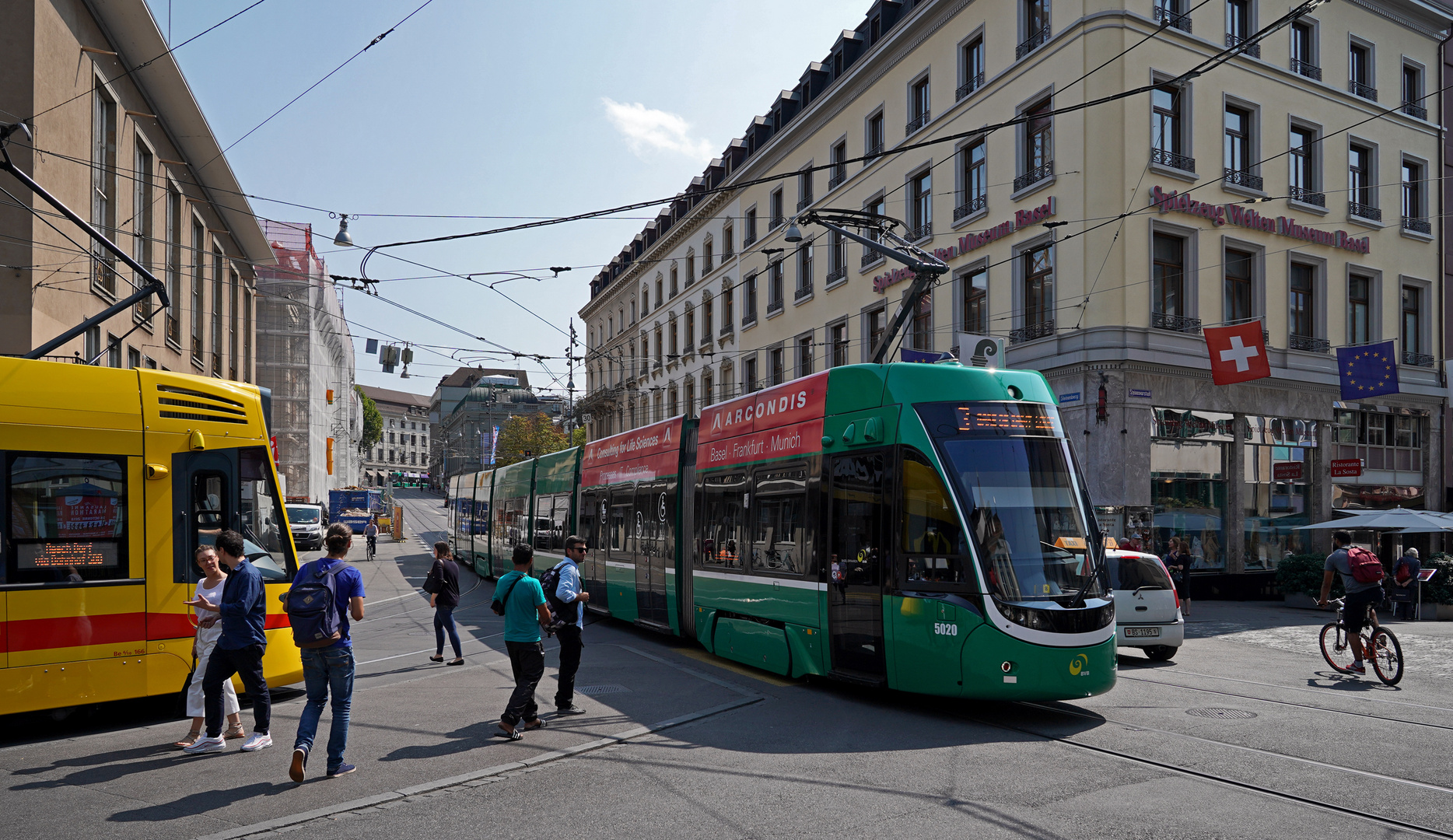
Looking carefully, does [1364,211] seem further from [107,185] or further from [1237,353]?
[107,185]

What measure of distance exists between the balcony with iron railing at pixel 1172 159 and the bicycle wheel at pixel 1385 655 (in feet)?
47.1

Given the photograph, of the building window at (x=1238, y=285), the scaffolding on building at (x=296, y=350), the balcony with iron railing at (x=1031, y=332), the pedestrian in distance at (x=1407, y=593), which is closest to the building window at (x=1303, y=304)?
the building window at (x=1238, y=285)

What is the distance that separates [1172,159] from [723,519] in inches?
657

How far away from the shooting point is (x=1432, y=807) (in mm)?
6207

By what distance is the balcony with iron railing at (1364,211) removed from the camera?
92.1 feet

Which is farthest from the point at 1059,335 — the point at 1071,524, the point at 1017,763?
the point at 1017,763

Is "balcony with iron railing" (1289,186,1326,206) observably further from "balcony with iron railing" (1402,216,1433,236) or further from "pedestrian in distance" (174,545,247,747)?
"pedestrian in distance" (174,545,247,747)

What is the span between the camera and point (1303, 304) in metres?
27.2

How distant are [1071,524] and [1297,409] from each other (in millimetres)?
21166

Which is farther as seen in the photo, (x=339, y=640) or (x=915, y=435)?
(x=915, y=435)

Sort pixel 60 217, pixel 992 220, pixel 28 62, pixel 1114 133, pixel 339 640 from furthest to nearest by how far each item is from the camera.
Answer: pixel 992 220 → pixel 1114 133 → pixel 60 217 → pixel 28 62 → pixel 339 640

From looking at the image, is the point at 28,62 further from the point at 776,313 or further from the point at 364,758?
the point at 776,313

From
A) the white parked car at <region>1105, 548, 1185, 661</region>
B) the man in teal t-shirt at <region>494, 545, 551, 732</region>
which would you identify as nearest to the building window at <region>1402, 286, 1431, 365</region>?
the white parked car at <region>1105, 548, 1185, 661</region>

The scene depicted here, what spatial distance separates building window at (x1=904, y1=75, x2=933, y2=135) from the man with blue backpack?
25.0 meters
